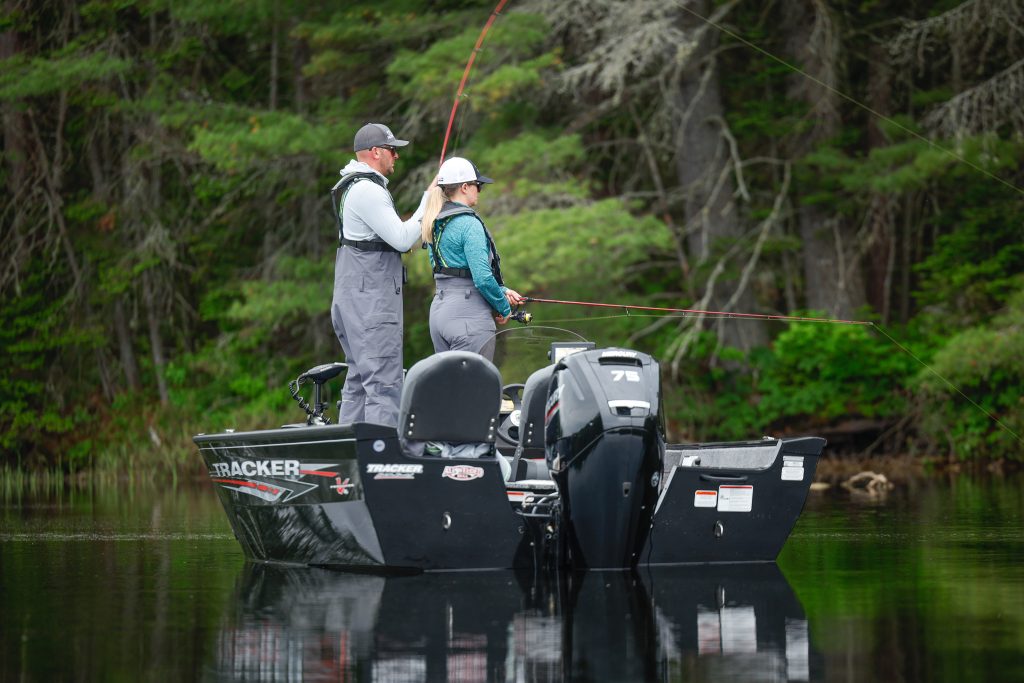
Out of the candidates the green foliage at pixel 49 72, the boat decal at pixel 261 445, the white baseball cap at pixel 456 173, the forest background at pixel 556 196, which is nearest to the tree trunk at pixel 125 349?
the forest background at pixel 556 196

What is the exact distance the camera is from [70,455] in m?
21.0

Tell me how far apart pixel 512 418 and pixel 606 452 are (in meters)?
1.69

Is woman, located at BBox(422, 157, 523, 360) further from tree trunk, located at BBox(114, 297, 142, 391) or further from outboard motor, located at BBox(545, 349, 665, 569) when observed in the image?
tree trunk, located at BBox(114, 297, 142, 391)

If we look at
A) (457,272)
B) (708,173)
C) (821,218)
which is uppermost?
(708,173)

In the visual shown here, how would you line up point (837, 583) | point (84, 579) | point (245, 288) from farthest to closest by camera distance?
point (245, 288) → point (84, 579) → point (837, 583)

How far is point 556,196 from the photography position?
709 inches

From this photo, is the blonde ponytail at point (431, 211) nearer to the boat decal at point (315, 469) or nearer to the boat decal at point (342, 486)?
the boat decal at point (315, 469)

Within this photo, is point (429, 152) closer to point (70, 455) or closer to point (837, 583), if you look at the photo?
point (70, 455)

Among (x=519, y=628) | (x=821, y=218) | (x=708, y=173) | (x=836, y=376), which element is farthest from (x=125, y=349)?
(x=519, y=628)

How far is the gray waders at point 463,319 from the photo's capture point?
8.00m

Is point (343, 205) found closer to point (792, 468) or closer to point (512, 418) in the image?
point (512, 418)

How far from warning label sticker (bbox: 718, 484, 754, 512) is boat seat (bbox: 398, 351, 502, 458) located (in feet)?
3.56

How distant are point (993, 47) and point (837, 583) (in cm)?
1552

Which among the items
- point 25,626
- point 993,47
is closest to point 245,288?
point 993,47
